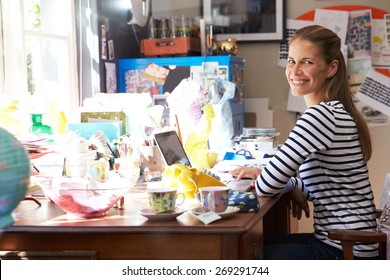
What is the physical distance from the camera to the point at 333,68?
1.36 metres

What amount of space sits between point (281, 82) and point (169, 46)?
587mm

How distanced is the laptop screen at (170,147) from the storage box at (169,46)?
28.1 inches

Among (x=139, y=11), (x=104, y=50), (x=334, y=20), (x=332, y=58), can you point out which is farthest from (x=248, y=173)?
(x=334, y=20)

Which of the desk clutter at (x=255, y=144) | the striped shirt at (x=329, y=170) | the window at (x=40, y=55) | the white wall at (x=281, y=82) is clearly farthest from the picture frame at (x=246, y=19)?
the striped shirt at (x=329, y=170)

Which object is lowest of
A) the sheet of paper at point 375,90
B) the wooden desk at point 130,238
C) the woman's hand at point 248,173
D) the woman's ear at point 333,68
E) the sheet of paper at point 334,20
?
the wooden desk at point 130,238

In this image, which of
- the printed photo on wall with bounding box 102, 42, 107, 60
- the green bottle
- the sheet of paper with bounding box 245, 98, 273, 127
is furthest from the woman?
the sheet of paper with bounding box 245, 98, 273, 127

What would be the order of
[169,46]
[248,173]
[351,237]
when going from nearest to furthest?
[351,237] < [248,173] < [169,46]

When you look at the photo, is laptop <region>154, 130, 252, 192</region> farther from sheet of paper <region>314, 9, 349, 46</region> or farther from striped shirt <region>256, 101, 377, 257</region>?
sheet of paper <region>314, 9, 349, 46</region>

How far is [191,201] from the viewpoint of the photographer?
125cm

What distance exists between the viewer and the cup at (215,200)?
3.60 ft

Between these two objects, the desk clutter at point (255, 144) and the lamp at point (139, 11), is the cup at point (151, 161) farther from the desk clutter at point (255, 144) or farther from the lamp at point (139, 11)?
the lamp at point (139, 11)

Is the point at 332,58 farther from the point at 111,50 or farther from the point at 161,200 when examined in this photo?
the point at 111,50

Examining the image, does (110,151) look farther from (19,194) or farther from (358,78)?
(358,78)

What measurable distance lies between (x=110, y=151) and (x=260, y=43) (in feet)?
4.07
